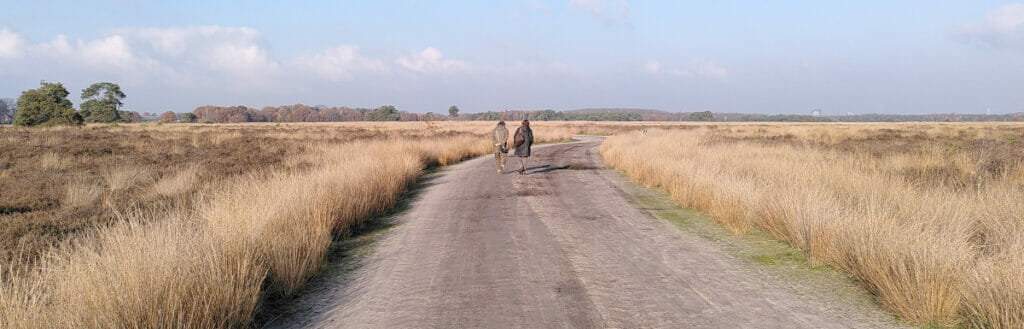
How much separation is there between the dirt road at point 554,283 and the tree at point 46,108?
51481mm

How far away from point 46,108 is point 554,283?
58452 millimetres

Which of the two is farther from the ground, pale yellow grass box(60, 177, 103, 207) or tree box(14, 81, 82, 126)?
tree box(14, 81, 82, 126)

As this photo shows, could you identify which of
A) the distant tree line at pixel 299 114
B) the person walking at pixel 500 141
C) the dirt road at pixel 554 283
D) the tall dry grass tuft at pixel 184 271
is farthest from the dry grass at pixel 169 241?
the distant tree line at pixel 299 114

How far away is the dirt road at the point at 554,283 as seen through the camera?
403 centimetres

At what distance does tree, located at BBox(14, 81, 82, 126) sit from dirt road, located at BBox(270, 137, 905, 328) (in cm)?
5148

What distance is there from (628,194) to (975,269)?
7296 millimetres

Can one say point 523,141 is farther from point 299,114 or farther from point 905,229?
point 299,114

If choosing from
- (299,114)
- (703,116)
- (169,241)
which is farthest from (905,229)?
(703,116)

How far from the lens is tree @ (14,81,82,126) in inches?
1736

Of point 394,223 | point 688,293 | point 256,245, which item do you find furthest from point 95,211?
point 688,293

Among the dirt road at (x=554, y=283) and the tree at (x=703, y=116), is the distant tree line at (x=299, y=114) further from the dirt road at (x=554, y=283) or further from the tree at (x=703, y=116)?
the dirt road at (x=554, y=283)

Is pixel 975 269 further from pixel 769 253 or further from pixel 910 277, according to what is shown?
pixel 769 253

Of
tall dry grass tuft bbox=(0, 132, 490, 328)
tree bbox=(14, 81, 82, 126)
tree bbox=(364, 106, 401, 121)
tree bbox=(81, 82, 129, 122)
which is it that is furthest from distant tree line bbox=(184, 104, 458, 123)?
tall dry grass tuft bbox=(0, 132, 490, 328)

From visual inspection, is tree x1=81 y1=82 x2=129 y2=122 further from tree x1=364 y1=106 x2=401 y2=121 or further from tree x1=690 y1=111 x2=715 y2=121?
tree x1=690 y1=111 x2=715 y2=121
